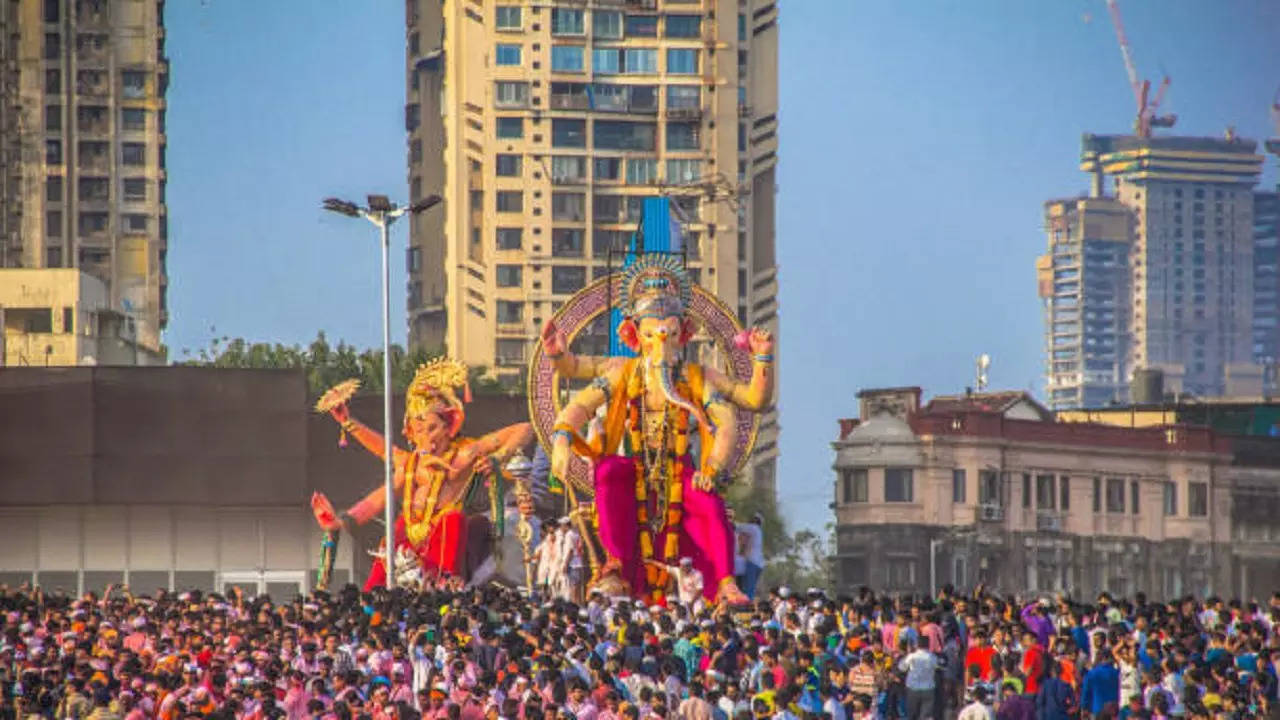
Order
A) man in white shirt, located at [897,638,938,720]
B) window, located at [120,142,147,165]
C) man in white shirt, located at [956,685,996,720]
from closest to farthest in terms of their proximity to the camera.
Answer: man in white shirt, located at [956,685,996,720] < man in white shirt, located at [897,638,938,720] < window, located at [120,142,147,165]

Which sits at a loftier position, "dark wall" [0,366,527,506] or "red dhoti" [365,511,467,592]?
"dark wall" [0,366,527,506]

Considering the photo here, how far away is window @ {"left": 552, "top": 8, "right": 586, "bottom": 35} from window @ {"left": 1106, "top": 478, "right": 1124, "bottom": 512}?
104 ft

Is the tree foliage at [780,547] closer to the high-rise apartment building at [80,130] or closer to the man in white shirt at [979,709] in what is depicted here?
the high-rise apartment building at [80,130]

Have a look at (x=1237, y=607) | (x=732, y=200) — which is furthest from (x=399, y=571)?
(x=732, y=200)

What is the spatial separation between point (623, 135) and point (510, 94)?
16.7ft

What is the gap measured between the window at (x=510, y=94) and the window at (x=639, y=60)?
4.15 meters

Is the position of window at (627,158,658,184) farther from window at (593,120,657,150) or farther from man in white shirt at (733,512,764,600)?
man in white shirt at (733,512,764,600)

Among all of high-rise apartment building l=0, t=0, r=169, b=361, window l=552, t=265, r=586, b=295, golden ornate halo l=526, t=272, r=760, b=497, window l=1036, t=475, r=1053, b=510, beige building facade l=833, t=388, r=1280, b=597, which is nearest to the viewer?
golden ornate halo l=526, t=272, r=760, b=497

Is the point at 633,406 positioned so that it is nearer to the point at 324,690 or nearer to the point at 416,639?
the point at 416,639

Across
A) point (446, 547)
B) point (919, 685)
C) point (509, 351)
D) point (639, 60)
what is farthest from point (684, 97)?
point (919, 685)

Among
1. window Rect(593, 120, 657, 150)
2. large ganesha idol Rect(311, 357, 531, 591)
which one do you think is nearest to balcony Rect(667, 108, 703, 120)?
window Rect(593, 120, 657, 150)

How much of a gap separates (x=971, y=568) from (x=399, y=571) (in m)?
43.0

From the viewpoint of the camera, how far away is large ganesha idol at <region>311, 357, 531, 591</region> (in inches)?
2167

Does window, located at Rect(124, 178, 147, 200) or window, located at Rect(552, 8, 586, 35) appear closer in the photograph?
window, located at Rect(552, 8, 586, 35)
